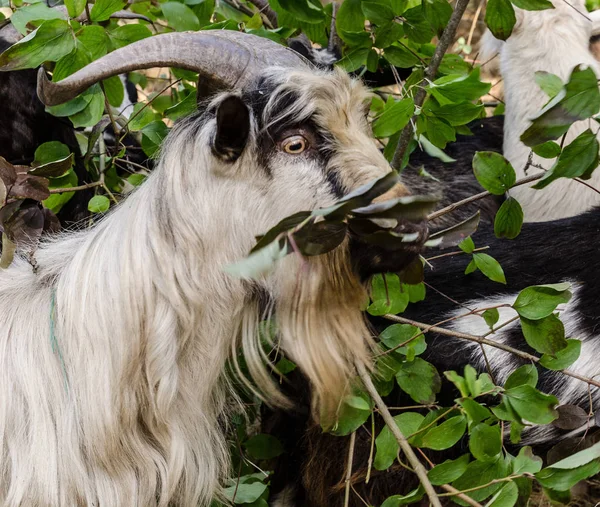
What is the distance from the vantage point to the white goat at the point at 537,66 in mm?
3582

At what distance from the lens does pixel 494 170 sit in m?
2.20

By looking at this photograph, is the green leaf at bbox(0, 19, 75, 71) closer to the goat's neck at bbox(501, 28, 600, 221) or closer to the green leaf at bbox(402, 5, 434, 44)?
the green leaf at bbox(402, 5, 434, 44)

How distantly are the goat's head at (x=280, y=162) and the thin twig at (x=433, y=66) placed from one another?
0.52 meters

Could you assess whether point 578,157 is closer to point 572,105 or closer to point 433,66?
point 572,105

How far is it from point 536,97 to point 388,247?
204 cm

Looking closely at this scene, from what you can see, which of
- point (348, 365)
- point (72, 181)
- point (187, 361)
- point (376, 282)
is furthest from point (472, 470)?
point (72, 181)

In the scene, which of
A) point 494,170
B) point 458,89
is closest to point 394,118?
point 458,89

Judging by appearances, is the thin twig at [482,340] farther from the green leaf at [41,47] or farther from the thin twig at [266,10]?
the thin twig at [266,10]

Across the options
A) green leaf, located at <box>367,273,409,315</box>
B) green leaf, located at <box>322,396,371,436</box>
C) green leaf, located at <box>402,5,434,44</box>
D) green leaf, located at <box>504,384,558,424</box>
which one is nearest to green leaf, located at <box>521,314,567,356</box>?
green leaf, located at <box>504,384,558,424</box>

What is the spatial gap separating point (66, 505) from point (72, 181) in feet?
3.62

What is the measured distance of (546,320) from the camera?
219cm

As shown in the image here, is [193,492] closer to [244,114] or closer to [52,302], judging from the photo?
[52,302]

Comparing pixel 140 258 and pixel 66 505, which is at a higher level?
pixel 140 258

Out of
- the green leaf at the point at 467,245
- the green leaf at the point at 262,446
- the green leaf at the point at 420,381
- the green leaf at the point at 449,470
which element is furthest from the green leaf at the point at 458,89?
the green leaf at the point at 262,446
